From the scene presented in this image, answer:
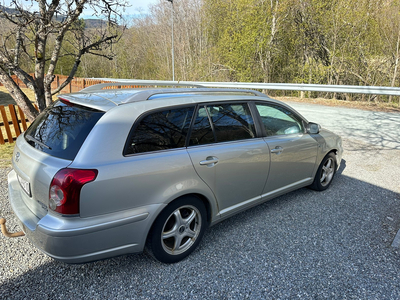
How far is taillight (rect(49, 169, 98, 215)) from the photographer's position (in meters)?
2.00

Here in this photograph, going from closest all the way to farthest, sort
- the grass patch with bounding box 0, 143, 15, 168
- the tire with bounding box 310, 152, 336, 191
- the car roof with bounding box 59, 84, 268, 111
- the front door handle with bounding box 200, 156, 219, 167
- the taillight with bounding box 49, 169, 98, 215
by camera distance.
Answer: the taillight with bounding box 49, 169, 98, 215 → the car roof with bounding box 59, 84, 268, 111 → the front door handle with bounding box 200, 156, 219, 167 → the tire with bounding box 310, 152, 336, 191 → the grass patch with bounding box 0, 143, 15, 168

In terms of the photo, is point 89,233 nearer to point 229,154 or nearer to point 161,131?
point 161,131

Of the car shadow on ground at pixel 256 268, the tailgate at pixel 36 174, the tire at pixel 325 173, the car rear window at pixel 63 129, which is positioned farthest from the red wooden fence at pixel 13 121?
the tire at pixel 325 173

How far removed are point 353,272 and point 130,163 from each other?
7.52 ft

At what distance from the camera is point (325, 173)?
4.38 m

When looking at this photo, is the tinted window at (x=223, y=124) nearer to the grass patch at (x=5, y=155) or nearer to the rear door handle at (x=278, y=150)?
the rear door handle at (x=278, y=150)

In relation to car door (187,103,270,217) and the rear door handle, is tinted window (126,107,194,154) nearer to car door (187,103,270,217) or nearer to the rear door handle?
car door (187,103,270,217)

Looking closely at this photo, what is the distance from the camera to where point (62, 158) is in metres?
2.13

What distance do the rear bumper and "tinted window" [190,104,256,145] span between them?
84 centimetres

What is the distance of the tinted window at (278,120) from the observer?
3.42 m

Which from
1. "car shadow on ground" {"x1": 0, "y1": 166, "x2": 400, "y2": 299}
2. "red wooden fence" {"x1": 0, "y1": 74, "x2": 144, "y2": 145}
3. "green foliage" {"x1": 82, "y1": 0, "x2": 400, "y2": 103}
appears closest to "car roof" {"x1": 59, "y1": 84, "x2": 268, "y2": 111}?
"car shadow on ground" {"x1": 0, "y1": 166, "x2": 400, "y2": 299}

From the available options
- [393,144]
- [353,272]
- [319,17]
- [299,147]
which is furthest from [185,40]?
[353,272]

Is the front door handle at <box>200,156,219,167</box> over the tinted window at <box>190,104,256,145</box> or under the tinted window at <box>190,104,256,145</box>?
under

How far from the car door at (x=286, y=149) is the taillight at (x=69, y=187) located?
6.92 feet
